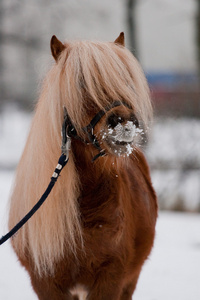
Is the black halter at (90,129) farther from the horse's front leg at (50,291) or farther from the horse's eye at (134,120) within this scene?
the horse's front leg at (50,291)

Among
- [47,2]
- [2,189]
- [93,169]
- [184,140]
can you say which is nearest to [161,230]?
[184,140]

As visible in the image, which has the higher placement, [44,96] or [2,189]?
[44,96]

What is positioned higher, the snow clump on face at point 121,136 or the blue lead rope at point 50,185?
the snow clump on face at point 121,136

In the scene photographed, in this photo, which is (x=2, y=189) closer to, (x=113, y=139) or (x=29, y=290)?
(x=29, y=290)

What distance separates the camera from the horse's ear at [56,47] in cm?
241

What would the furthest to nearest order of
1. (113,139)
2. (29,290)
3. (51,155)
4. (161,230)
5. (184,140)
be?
(184,140)
(161,230)
(29,290)
(51,155)
(113,139)

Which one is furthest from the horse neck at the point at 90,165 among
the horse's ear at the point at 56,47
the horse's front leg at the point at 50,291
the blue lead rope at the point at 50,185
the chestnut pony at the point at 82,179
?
the horse's front leg at the point at 50,291

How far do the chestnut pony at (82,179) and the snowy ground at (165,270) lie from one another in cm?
61

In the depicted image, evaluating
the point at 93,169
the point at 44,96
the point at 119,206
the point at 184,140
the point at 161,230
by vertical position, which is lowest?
the point at 161,230

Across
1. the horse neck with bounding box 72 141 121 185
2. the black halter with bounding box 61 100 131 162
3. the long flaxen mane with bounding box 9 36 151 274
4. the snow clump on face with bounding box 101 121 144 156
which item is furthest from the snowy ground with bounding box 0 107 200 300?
the snow clump on face with bounding box 101 121 144 156

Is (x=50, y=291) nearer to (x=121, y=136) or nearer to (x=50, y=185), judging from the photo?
(x=50, y=185)

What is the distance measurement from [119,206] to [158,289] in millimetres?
2168

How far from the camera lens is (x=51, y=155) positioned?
7.98 ft

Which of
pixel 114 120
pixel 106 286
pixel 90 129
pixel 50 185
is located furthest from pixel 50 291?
pixel 114 120
